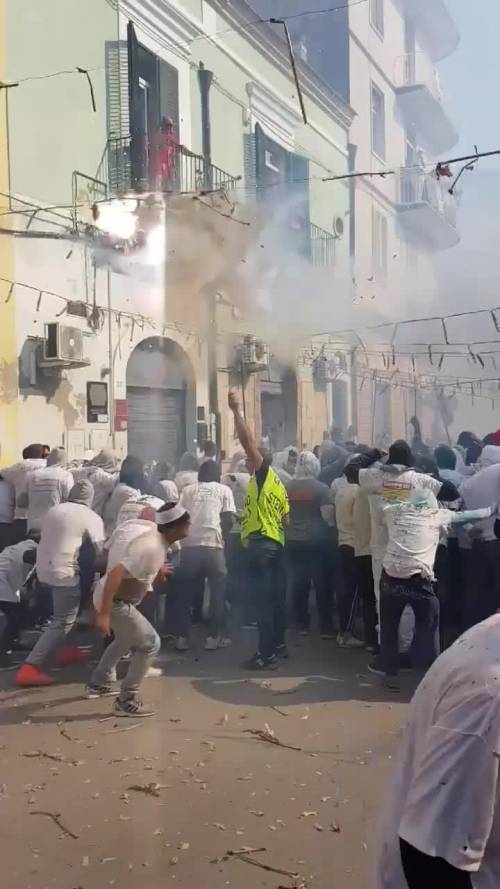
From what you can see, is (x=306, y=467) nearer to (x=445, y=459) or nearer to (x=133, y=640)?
(x=445, y=459)

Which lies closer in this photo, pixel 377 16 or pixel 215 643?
pixel 215 643

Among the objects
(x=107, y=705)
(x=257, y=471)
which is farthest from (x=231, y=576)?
(x=107, y=705)

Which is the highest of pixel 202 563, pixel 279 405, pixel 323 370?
pixel 323 370

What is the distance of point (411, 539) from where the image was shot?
4809 millimetres

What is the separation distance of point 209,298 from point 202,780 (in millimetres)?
7936

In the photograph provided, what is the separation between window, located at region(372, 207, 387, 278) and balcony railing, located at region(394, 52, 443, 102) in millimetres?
1778

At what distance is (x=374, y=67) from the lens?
9.59m

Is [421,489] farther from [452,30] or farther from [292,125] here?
[292,125]

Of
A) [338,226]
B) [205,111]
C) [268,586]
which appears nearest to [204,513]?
[268,586]

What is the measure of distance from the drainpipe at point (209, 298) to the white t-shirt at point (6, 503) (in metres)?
3.77

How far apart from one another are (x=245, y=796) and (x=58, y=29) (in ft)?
28.4

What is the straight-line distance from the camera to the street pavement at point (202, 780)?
2914mm

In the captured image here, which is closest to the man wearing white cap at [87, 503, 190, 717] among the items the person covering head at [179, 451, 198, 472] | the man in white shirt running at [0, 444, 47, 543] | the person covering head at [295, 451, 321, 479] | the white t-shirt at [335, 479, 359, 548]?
the white t-shirt at [335, 479, 359, 548]

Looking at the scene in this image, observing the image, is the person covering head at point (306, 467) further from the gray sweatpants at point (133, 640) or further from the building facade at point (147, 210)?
the building facade at point (147, 210)
